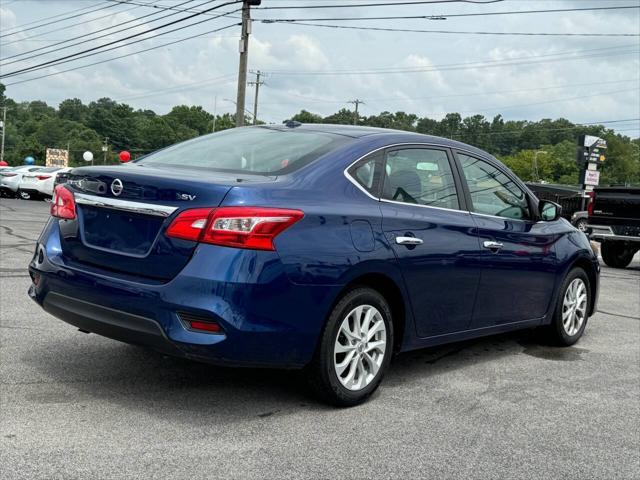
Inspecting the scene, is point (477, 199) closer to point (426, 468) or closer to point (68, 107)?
point (426, 468)

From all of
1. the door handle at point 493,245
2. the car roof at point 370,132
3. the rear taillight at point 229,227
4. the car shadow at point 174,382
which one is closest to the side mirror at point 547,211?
the door handle at point 493,245

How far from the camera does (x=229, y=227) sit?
3562 millimetres

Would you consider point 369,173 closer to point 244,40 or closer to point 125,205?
point 125,205

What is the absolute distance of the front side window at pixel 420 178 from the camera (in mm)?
4469

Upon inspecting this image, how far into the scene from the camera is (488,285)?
5.05 metres

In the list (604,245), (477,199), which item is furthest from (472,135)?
(477,199)

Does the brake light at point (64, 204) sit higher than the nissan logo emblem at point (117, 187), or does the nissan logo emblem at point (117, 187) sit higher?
the nissan logo emblem at point (117, 187)

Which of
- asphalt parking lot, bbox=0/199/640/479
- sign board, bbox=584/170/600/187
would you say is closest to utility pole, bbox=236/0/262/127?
sign board, bbox=584/170/600/187

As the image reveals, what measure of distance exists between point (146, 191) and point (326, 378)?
55.2 inches

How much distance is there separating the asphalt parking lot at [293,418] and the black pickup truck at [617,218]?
342 inches

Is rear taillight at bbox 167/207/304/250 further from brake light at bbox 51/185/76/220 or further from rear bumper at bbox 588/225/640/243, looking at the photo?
rear bumper at bbox 588/225/640/243

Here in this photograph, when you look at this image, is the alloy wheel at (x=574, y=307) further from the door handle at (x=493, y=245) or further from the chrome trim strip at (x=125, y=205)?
the chrome trim strip at (x=125, y=205)

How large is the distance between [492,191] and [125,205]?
9.07ft

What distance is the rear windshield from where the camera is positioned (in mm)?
4202
